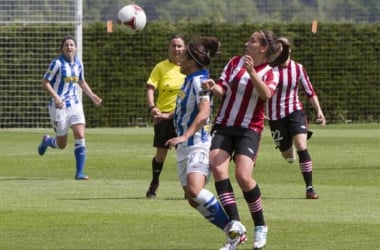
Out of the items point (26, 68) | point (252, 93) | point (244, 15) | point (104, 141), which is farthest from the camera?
point (244, 15)

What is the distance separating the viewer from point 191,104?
1094 cm

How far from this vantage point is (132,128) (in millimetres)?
32906

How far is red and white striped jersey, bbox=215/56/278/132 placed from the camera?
35.6ft

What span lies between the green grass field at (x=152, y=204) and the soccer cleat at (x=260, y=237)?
115 mm

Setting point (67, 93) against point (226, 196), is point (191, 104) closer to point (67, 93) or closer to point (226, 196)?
point (226, 196)

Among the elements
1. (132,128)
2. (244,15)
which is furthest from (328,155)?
(244,15)

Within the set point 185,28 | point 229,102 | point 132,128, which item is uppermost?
point 229,102

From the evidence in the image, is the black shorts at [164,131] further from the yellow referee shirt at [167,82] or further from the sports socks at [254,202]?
the sports socks at [254,202]

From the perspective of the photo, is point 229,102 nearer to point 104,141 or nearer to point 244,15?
point 104,141

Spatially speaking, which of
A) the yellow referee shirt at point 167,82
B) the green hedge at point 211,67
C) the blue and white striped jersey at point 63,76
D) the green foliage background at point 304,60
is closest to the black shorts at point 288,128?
the yellow referee shirt at point 167,82

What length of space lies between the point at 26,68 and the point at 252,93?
71.3ft

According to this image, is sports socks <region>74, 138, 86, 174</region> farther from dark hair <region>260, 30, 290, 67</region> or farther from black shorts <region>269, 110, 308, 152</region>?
dark hair <region>260, 30, 290, 67</region>

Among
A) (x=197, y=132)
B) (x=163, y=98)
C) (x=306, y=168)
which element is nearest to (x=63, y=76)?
(x=163, y=98)

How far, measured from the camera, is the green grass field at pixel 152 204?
11.1 meters
